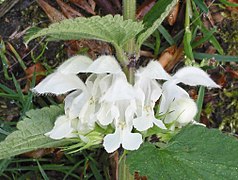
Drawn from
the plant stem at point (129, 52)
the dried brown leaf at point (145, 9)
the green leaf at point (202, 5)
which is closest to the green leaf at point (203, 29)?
the green leaf at point (202, 5)

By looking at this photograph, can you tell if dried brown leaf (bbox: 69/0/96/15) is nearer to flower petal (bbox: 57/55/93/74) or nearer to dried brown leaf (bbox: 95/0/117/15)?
dried brown leaf (bbox: 95/0/117/15)

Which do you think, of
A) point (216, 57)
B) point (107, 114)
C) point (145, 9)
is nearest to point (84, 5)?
point (145, 9)

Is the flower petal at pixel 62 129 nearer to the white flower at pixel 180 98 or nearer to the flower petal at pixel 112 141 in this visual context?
the flower petal at pixel 112 141

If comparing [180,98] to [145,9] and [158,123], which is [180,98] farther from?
[145,9]

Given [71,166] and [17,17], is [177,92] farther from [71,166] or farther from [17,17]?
[17,17]

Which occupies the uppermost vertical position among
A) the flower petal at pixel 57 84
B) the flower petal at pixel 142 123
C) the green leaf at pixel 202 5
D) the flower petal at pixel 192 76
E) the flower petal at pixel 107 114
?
the green leaf at pixel 202 5

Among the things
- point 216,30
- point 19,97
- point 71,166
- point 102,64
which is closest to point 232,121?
point 216,30
